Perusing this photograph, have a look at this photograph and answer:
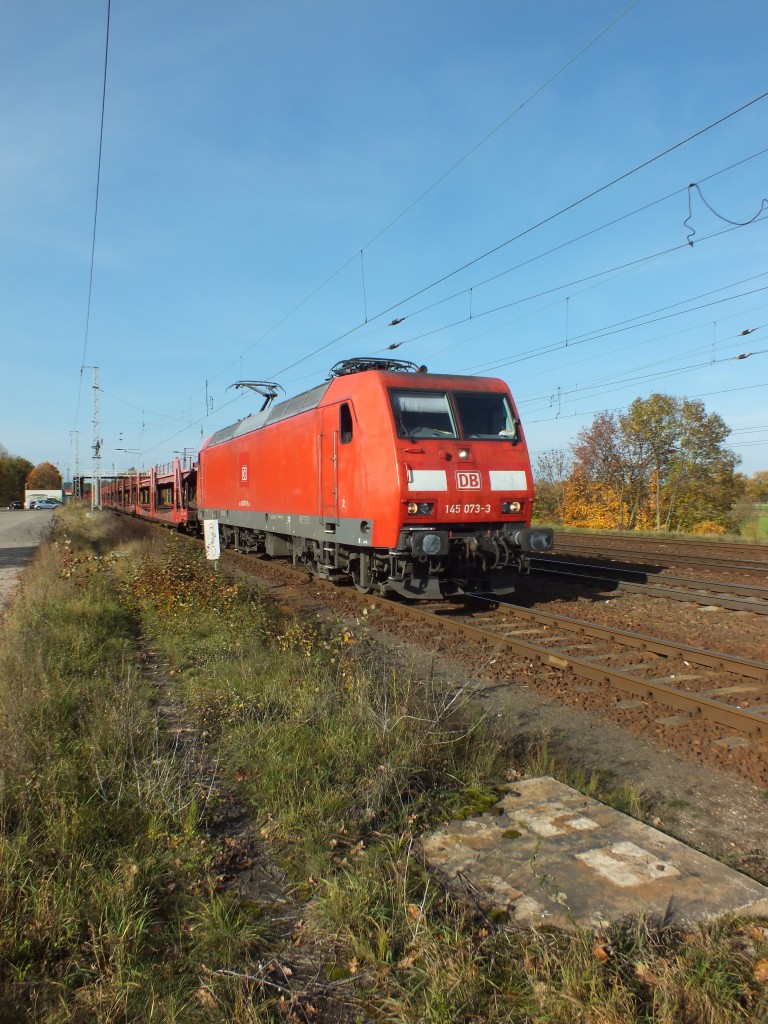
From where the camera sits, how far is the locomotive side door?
1088 centimetres

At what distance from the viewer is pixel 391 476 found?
9.32m

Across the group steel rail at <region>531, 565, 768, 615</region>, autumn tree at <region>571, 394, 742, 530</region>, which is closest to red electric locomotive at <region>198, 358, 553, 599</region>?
steel rail at <region>531, 565, 768, 615</region>

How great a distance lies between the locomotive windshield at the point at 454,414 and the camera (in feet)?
32.0

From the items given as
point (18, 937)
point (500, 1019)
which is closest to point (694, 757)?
point (500, 1019)

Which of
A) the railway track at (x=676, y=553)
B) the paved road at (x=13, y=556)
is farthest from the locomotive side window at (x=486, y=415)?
the paved road at (x=13, y=556)

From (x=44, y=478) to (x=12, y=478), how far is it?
14.5m

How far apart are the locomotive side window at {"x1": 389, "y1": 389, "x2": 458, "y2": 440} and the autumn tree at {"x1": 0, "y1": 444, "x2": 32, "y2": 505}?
11259 centimetres

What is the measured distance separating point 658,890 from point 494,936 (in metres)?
0.87

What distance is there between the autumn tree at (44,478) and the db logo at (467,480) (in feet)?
407

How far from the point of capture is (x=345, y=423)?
34.9ft

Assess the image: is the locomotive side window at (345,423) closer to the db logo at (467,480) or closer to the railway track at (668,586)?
the db logo at (467,480)

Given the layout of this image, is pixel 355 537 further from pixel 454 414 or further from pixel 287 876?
pixel 287 876

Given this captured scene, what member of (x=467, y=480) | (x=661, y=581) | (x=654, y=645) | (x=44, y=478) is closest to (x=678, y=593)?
(x=661, y=581)

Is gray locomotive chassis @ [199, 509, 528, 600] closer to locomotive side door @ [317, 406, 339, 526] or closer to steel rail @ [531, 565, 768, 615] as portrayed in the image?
locomotive side door @ [317, 406, 339, 526]
